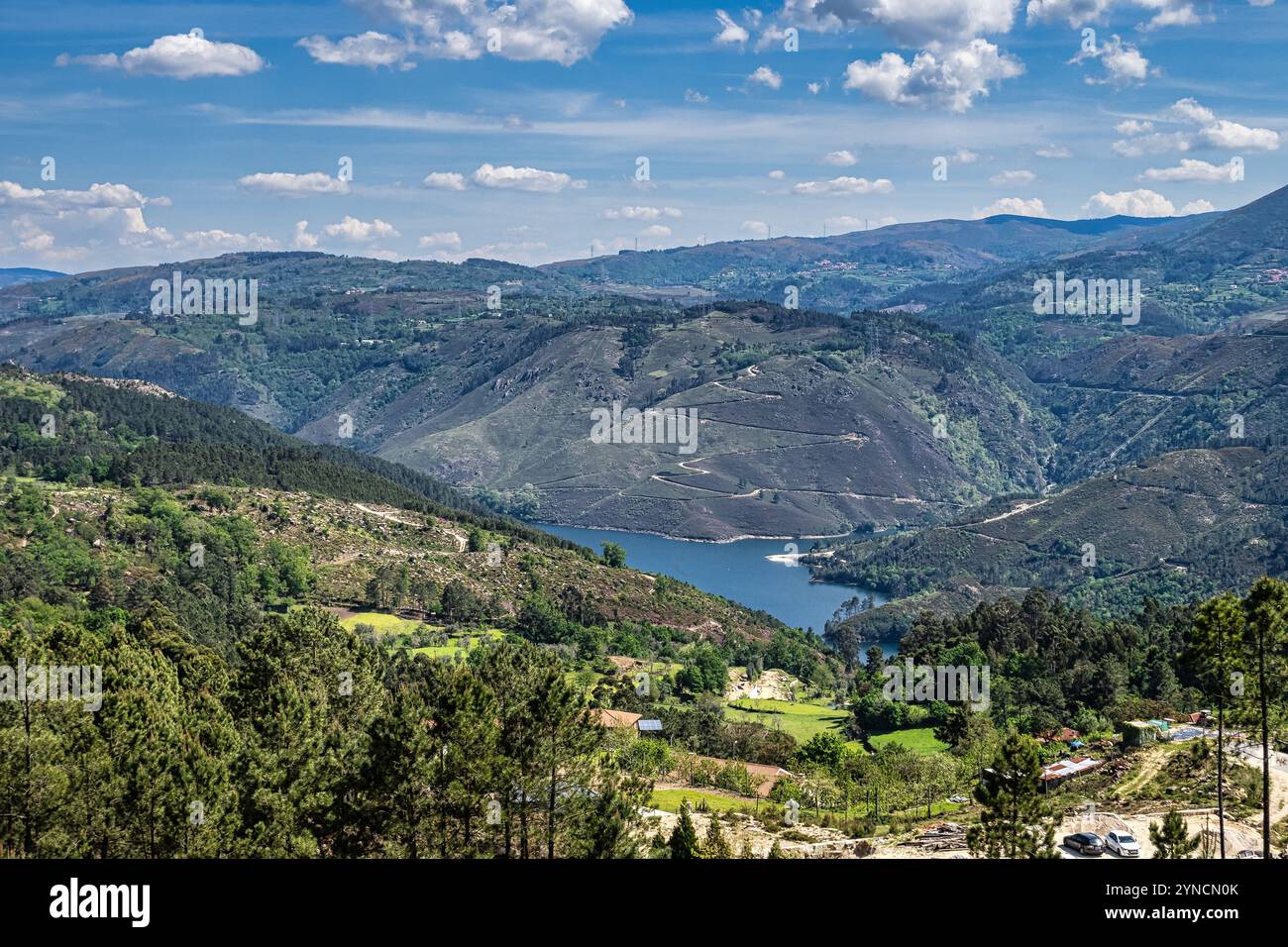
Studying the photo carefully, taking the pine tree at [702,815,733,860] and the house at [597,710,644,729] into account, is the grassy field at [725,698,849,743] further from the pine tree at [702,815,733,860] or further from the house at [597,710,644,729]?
the pine tree at [702,815,733,860]

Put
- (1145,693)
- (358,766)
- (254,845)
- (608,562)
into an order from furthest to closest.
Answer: (608,562) → (1145,693) → (358,766) → (254,845)

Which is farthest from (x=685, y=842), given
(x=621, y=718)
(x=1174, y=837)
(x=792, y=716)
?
(x=792, y=716)

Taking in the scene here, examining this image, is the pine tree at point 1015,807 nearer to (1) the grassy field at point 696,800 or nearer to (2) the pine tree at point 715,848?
(2) the pine tree at point 715,848

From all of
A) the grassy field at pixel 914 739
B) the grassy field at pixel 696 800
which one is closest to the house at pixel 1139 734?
the grassy field at pixel 914 739

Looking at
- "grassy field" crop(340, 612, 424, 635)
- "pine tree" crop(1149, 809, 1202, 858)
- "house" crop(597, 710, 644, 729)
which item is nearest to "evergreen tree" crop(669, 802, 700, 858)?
"pine tree" crop(1149, 809, 1202, 858)
